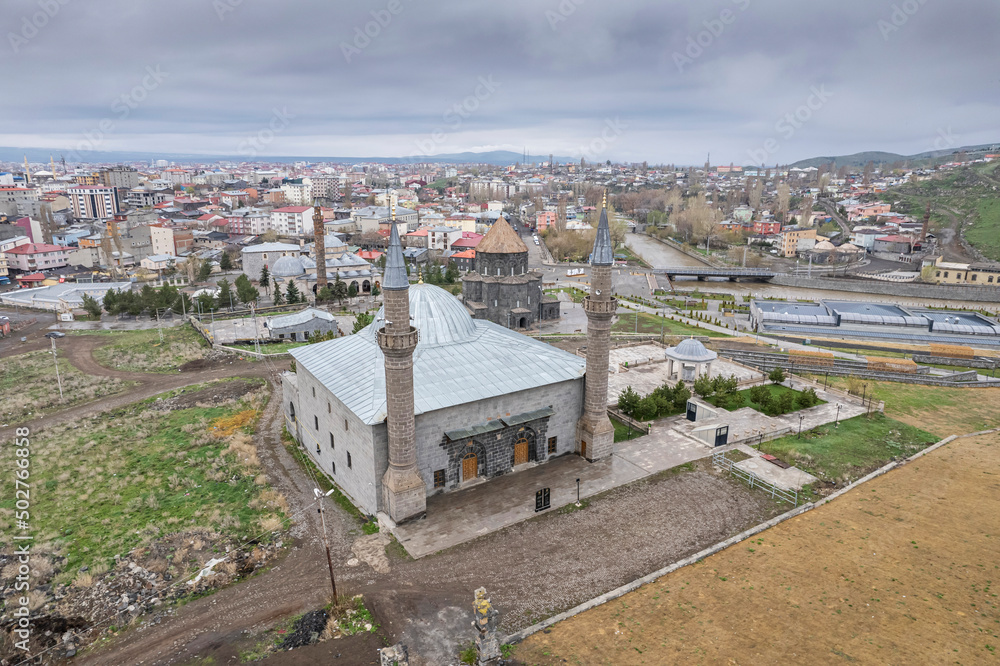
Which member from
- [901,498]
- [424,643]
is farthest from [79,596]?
[901,498]

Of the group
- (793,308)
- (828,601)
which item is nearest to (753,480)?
(828,601)

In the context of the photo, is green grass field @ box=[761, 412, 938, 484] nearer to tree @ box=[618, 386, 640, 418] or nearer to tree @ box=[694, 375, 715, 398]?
tree @ box=[694, 375, 715, 398]

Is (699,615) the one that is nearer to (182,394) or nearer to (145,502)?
(145,502)

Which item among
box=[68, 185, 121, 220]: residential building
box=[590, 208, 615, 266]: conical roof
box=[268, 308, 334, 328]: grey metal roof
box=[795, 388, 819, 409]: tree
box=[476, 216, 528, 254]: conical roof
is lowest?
box=[795, 388, 819, 409]: tree

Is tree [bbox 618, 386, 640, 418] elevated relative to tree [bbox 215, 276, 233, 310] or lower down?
lower down

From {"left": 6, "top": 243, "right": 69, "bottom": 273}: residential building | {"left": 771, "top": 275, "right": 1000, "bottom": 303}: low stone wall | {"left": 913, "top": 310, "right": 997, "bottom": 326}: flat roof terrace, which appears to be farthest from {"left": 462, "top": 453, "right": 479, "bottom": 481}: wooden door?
{"left": 6, "top": 243, "right": 69, "bottom": 273}: residential building
